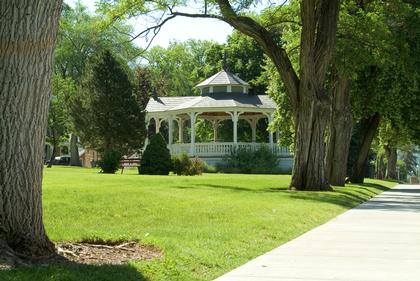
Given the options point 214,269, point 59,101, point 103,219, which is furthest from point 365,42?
point 59,101

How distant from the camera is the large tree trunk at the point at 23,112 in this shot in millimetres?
6922

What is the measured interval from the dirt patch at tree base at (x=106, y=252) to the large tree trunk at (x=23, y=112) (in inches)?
24.4

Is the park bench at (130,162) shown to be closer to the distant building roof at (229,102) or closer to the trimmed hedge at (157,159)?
the trimmed hedge at (157,159)

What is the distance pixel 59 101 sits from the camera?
68.1 meters

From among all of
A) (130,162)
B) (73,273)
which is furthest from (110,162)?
(73,273)

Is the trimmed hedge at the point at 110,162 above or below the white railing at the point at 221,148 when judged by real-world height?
below

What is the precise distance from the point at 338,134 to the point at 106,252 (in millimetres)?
23045

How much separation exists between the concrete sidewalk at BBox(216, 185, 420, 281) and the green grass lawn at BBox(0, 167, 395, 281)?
0.34 m

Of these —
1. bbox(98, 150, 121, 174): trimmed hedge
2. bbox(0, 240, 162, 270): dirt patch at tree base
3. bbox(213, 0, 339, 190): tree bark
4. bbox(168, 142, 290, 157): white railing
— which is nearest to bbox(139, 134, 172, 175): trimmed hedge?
bbox(98, 150, 121, 174): trimmed hedge

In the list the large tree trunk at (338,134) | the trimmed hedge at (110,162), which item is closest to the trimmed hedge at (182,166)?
the trimmed hedge at (110,162)

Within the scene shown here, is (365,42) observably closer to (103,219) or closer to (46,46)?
(103,219)

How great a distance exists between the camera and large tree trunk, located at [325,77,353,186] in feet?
97.8

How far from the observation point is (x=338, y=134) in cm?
3012

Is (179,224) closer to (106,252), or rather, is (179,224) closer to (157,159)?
(106,252)
